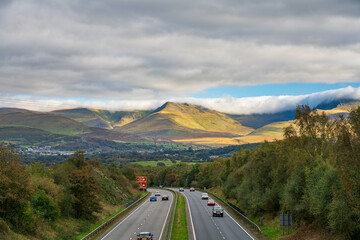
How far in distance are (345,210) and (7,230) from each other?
27189 millimetres

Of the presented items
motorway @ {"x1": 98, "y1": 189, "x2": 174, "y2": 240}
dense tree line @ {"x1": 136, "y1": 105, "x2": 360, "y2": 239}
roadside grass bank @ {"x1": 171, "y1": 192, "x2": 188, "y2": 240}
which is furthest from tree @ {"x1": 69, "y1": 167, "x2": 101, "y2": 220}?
dense tree line @ {"x1": 136, "y1": 105, "x2": 360, "y2": 239}

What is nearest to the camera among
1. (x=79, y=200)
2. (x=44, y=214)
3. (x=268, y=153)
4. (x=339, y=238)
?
(x=339, y=238)

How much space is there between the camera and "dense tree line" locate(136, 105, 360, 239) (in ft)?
94.5

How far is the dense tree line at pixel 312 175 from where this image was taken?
28797 mm

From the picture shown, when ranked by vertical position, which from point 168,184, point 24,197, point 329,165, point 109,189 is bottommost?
point 168,184

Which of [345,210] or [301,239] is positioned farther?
[301,239]

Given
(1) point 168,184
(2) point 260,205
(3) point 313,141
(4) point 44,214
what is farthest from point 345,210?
(1) point 168,184

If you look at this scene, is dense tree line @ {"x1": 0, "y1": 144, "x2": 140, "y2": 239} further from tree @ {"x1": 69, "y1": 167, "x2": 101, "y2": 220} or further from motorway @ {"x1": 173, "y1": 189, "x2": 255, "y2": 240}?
motorway @ {"x1": 173, "y1": 189, "x2": 255, "y2": 240}

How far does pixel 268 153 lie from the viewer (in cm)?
5653

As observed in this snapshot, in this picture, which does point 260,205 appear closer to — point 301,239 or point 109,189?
point 301,239

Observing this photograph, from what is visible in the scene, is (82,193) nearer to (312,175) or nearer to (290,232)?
(290,232)

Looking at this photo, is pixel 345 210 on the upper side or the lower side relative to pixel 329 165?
lower

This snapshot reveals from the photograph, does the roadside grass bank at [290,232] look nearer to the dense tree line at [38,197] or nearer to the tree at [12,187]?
the dense tree line at [38,197]

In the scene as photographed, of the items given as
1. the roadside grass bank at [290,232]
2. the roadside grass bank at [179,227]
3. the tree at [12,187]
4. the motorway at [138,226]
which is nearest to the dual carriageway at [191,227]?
the motorway at [138,226]
